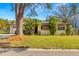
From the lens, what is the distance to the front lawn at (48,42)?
9.35 metres

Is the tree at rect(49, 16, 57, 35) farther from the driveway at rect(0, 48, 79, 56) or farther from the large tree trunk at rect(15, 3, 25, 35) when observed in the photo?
the large tree trunk at rect(15, 3, 25, 35)

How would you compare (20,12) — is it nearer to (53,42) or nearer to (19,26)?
(19,26)

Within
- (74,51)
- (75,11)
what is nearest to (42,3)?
(75,11)

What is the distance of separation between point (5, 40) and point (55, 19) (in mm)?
1485

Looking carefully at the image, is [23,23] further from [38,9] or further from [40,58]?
[40,58]

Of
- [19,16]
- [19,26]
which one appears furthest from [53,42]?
[19,16]

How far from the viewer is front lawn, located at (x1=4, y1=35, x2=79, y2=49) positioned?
9.35 m

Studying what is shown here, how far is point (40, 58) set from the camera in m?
8.91

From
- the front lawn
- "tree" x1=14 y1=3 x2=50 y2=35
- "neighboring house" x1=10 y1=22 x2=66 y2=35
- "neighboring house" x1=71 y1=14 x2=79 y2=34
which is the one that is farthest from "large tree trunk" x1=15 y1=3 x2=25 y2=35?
"neighboring house" x1=71 y1=14 x2=79 y2=34

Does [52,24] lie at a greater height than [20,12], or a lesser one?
lesser

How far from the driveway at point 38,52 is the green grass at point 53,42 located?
0.11 meters

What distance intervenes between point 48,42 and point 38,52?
40cm

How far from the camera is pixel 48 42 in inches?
369

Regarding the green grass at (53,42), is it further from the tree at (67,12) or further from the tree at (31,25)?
the tree at (67,12)
